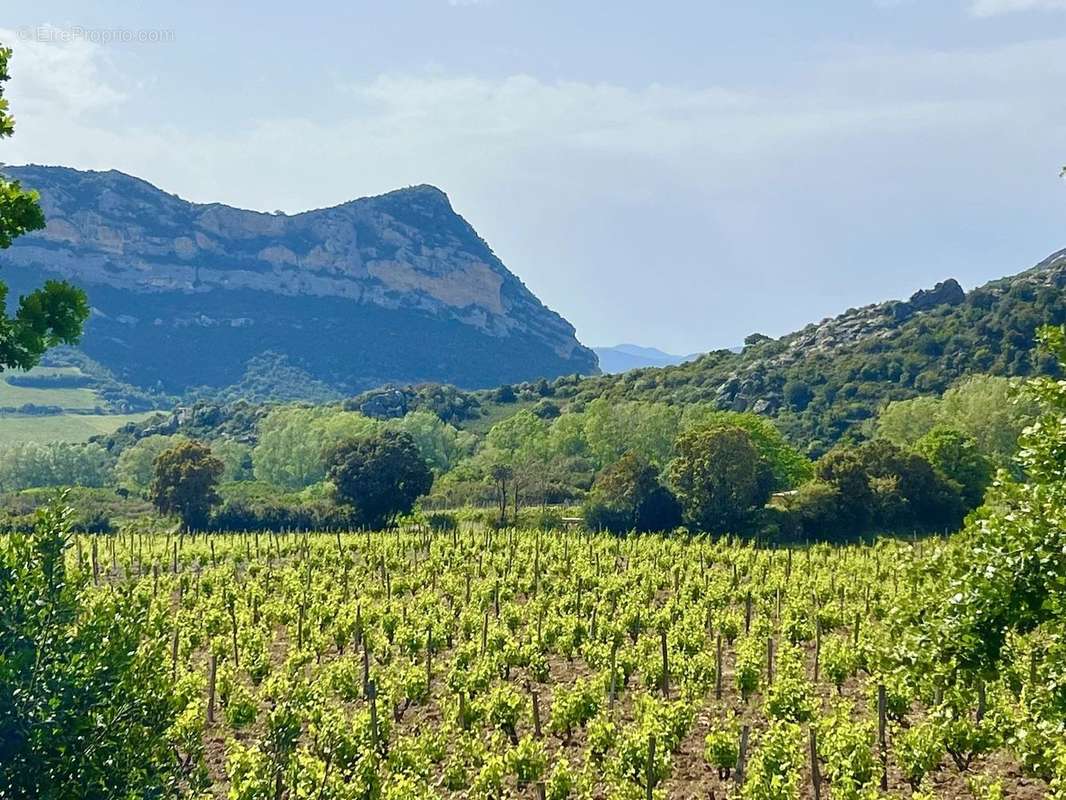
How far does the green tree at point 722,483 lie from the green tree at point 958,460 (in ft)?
41.9

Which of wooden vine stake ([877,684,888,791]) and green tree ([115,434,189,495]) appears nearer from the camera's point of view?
wooden vine stake ([877,684,888,791])

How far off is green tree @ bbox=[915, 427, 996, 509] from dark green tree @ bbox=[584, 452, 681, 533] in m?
17.3

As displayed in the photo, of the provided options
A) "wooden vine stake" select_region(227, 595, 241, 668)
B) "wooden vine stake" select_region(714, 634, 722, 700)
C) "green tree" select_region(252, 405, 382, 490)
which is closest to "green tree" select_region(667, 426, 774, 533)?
"wooden vine stake" select_region(227, 595, 241, 668)

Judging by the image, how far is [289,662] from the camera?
59.3 ft

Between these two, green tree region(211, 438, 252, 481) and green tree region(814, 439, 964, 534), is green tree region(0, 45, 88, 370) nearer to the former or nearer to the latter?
green tree region(814, 439, 964, 534)

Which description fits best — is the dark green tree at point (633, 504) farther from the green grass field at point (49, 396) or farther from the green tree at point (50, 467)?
the green grass field at point (49, 396)

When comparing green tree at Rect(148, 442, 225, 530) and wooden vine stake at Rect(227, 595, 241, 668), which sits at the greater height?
green tree at Rect(148, 442, 225, 530)

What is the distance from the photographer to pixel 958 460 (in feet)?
168

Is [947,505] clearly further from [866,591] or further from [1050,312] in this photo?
[1050,312]

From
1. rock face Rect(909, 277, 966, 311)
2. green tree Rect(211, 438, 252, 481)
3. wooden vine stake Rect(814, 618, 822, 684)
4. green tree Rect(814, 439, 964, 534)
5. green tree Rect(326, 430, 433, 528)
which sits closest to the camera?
wooden vine stake Rect(814, 618, 822, 684)

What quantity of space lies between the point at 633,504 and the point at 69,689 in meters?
41.3

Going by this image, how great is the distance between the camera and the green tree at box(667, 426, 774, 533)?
45.9 m

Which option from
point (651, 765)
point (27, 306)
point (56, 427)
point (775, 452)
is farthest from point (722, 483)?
point (56, 427)

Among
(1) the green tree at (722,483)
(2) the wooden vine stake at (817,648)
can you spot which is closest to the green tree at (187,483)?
(1) the green tree at (722,483)
